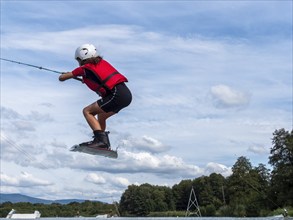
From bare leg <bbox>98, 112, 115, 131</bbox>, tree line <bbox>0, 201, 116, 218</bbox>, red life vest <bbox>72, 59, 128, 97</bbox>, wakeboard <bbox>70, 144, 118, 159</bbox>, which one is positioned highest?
tree line <bbox>0, 201, 116, 218</bbox>

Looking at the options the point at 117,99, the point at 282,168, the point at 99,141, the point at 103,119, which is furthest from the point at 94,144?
the point at 282,168

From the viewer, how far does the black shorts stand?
1381cm

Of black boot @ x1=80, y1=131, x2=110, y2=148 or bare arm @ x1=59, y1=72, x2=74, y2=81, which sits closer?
bare arm @ x1=59, y1=72, x2=74, y2=81

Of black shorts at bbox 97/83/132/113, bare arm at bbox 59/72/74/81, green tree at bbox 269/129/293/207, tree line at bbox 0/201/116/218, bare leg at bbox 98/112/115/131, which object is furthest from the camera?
tree line at bbox 0/201/116/218

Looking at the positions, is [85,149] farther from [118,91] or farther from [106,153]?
[118,91]

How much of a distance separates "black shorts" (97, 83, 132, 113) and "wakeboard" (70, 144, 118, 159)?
3.95 ft

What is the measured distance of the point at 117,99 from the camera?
45.5ft

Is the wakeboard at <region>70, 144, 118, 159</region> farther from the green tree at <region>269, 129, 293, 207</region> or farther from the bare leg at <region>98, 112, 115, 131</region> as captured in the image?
the green tree at <region>269, 129, 293, 207</region>

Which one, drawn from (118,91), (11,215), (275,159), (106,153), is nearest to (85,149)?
(106,153)

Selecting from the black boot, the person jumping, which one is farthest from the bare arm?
the black boot

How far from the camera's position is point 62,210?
155 metres

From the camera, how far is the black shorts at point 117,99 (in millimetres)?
13812

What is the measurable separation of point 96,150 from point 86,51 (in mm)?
2873

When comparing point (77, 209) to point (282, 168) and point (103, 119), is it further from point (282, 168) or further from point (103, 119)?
point (103, 119)
